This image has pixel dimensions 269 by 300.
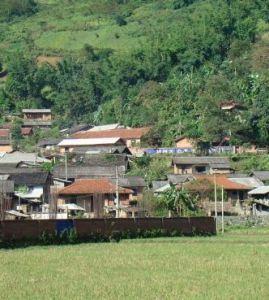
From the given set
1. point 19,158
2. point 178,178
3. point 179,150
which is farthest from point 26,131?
point 178,178

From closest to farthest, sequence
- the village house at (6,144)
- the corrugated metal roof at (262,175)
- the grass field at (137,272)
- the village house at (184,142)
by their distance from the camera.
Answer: the grass field at (137,272)
the corrugated metal roof at (262,175)
the village house at (184,142)
the village house at (6,144)

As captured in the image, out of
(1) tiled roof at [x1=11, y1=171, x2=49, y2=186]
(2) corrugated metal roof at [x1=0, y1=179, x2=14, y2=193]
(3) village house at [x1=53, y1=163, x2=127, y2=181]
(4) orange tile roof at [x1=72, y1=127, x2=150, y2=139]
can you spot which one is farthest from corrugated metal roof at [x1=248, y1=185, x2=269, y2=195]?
(4) orange tile roof at [x1=72, y1=127, x2=150, y2=139]

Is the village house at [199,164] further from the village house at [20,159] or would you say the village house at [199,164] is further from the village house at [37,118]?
the village house at [37,118]

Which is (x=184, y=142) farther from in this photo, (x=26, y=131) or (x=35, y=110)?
(x=35, y=110)

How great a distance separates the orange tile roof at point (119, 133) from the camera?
5472 cm

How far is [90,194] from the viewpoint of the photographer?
40344 mm

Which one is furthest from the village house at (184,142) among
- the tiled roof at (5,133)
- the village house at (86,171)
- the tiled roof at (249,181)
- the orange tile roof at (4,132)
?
the orange tile roof at (4,132)

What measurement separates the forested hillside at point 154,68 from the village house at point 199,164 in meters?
3.08

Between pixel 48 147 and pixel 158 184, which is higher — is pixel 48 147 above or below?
above

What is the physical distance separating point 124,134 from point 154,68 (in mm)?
12738

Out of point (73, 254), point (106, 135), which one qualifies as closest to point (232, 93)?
point (106, 135)

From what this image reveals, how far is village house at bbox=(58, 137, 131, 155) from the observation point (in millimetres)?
53031

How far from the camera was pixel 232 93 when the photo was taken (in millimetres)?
56156

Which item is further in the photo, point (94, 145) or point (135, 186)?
point (94, 145)
